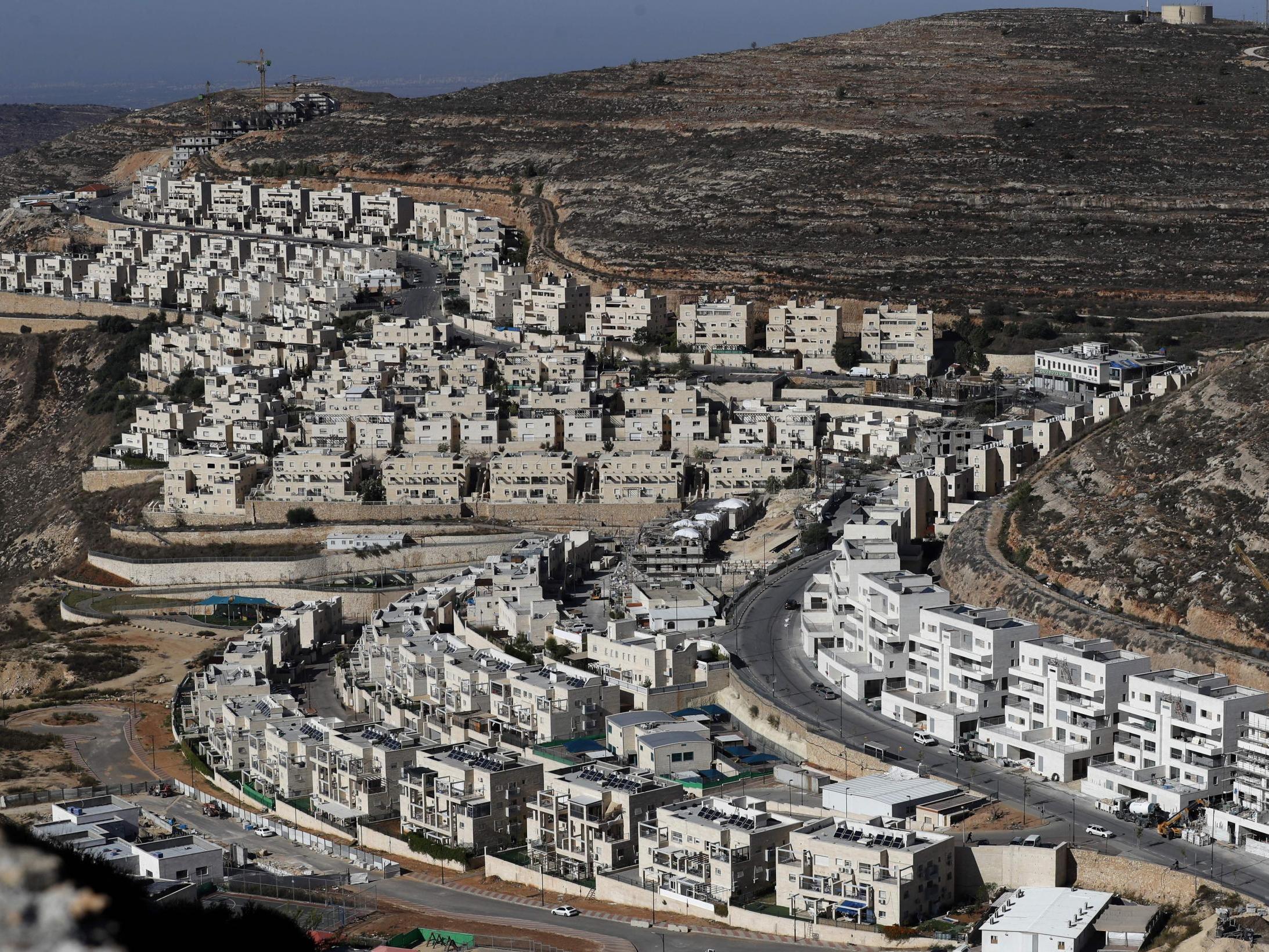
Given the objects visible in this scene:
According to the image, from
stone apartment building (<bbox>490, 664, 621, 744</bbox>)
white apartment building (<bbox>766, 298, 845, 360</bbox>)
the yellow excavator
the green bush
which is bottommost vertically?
the green bush

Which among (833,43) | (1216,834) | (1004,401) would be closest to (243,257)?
(1004,401)

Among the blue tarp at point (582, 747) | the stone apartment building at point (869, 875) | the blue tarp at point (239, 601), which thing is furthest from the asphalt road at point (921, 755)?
the blue tarp at point (239, 601)

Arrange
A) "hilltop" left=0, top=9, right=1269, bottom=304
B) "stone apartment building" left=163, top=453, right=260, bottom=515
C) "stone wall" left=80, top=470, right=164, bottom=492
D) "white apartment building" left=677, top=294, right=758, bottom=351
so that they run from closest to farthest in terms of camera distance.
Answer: "stone apartment building" left=163, top=453, right=260, bottom=515 → "stone wall" left=80, top=470, right=164, bottom=492 → "white apartment building" left=677, top=294, right=758, bottom=351 → "hilltop" left=0, top=9, right=1269, bottom=304

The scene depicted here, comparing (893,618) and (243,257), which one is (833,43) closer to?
(243,257)

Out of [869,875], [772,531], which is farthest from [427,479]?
[869,875]

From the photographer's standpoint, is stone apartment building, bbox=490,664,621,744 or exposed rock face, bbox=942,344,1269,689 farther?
stone apartment building, bbox=490,664,621,744

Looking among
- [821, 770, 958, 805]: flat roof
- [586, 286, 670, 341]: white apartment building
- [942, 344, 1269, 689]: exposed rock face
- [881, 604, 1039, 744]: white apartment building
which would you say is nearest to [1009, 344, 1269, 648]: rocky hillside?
[942, 344, 1269, 689]: exposed rock face

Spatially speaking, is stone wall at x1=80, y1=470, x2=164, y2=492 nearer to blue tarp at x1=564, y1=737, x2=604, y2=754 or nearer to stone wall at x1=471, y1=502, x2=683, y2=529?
stone wall at x1=471, y1=502, x2=683, y2=529
